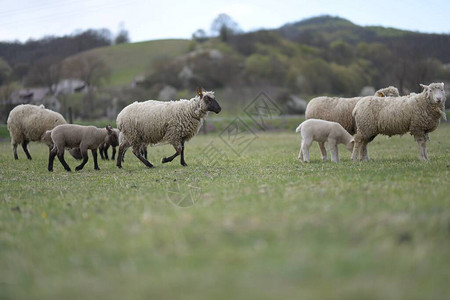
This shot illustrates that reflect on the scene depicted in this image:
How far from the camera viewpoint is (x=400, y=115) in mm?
11195

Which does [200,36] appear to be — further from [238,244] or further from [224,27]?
[238,244]

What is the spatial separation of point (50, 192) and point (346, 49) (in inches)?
1993

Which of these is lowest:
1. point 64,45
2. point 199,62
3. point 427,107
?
point 427,107

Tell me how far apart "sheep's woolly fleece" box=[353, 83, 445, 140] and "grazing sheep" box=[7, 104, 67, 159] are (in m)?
10.7

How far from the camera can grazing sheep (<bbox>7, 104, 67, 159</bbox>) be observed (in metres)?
16.5

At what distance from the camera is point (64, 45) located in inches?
2473

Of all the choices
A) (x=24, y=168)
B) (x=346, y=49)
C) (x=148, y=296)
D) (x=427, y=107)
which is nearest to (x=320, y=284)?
(x=148, y=296)

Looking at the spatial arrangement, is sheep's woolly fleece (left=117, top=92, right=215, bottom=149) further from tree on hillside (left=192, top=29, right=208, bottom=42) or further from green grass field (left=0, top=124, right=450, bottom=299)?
tree on hillside (left=192, top=29, right=208, bottom=42)

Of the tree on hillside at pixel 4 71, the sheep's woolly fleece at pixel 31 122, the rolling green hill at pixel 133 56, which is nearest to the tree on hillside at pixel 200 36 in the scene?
the rolling green hill at pixel 133 56

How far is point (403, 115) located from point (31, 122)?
13.3 metres

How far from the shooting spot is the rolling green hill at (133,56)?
2114 inches

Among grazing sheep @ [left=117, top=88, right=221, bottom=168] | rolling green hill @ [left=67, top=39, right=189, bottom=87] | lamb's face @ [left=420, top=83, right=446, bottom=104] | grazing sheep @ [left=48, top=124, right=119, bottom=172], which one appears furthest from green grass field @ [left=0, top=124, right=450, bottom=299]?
rolling green hill @ [left=67, top=39, right=189, bottom=87]

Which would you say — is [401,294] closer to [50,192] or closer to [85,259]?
[85,259]

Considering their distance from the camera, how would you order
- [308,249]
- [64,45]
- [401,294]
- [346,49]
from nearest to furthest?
[401,294] < [308,249] < [346,49] < [64,45]
